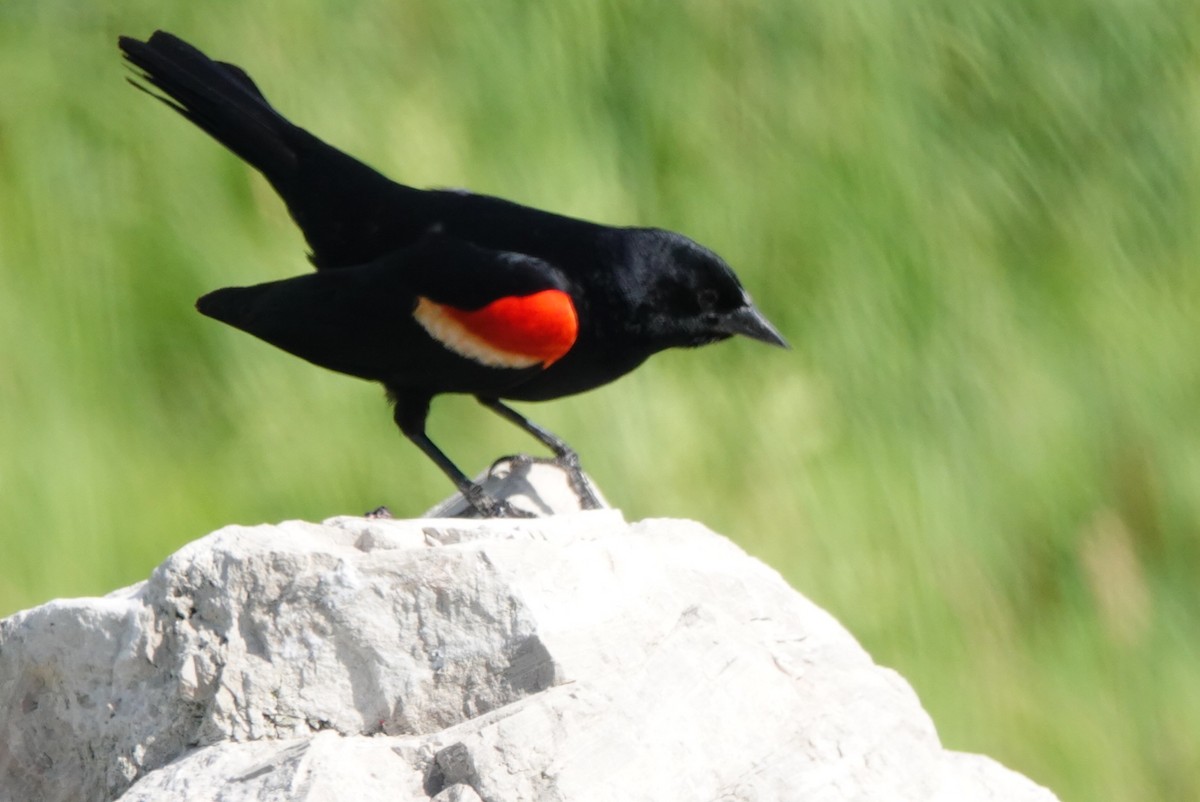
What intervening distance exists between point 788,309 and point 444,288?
1259 mm

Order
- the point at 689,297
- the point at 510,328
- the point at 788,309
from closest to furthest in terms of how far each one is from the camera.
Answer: the point at 510,328, the point at 689,297, the point at 788,309

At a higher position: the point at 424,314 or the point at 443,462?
the point at 424,314

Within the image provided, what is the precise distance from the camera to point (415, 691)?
2.01 metres

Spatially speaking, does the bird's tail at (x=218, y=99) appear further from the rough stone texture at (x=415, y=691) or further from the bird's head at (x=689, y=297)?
the rough stone texture at (x=415, y=691)

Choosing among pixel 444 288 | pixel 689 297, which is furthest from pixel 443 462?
pixel 689 297

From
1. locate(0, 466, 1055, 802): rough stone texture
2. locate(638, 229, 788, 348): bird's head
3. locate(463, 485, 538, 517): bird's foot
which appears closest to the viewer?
locate(0, 466, 1055, 802): rough stone texture

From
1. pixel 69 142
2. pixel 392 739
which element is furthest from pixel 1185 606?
pixel 69 142

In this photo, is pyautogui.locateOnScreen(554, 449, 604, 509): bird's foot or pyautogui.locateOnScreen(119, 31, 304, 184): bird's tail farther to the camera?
pyautogui.locateOnScreen(119, 31, 304, 184): bird's tail

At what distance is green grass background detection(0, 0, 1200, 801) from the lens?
418 centimetres

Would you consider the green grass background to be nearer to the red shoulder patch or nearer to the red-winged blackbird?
the red-winged blackbird

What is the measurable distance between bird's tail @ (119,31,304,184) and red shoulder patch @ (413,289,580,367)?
667mm

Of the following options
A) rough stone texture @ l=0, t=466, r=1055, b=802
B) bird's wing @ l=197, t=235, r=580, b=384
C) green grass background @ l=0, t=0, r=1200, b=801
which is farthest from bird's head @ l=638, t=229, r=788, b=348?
rough stone texture @ l=0, t=466, r=1055, b=802

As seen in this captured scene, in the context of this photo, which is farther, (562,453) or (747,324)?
(747,324)

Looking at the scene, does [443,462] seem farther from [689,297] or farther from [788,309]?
[788,309]
